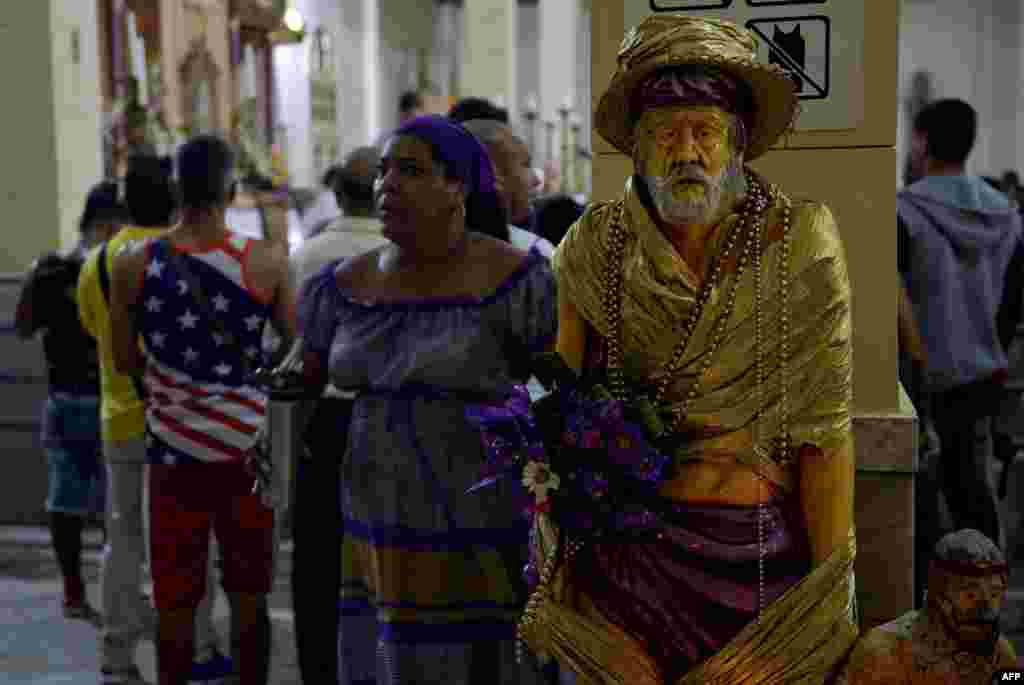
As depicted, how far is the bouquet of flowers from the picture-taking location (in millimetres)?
2209

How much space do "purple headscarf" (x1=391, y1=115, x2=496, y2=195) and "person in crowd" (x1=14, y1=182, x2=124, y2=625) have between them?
2861 mm

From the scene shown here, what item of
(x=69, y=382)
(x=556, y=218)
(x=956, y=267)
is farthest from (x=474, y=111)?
(x=69, y=382)

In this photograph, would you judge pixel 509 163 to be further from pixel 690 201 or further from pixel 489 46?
pixel 489 46

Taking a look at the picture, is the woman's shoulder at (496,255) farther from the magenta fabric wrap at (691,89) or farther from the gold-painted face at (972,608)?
the gold-painted face at (972,608)

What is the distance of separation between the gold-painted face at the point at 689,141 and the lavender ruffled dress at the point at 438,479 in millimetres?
872

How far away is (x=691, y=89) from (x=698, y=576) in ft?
2.49

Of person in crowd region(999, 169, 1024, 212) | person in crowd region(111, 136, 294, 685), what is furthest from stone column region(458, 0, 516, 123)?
person in crowd region(111, 136, 294, 685)

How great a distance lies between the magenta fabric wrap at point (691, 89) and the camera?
2.23 m

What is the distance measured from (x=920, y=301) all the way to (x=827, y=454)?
9.53 ft

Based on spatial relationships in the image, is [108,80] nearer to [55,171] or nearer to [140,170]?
[55,171]

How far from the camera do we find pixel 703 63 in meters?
2.22

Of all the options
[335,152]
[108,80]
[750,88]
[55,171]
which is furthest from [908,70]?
[750,88]

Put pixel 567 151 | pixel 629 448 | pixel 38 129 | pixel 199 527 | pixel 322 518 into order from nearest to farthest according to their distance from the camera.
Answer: pixel 629 448, pixel 322 518, pixel 199 527, pixel 38 129, pixel 567 151

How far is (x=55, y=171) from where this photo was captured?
723cm
